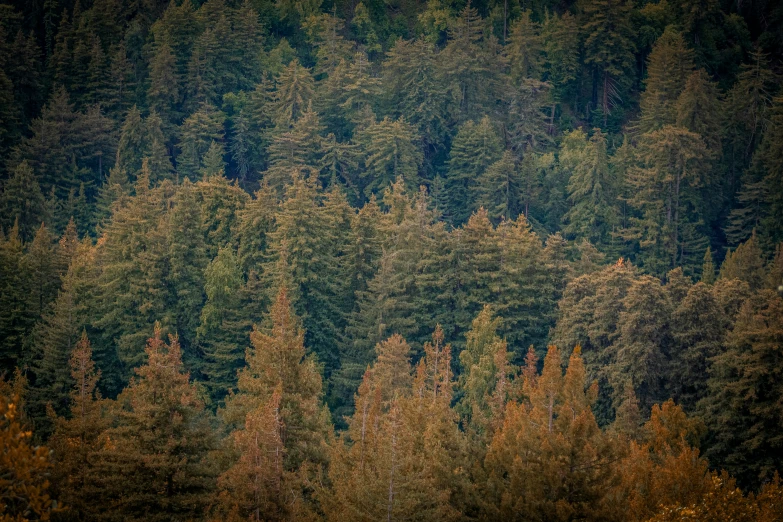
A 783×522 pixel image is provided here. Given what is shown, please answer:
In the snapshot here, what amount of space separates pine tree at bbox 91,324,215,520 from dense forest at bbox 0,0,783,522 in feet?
0.42

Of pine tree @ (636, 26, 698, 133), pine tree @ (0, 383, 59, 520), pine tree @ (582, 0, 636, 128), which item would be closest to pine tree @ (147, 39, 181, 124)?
pine tree @ (582, 0, 636, 128)

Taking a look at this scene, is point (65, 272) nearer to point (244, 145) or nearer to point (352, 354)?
point (352, 354)

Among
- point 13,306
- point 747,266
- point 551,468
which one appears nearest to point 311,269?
point 13,306

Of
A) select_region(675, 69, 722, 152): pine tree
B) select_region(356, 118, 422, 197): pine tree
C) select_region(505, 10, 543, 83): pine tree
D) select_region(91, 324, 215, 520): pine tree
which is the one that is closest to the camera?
select_region(91, 324, 215, 520): pine tree

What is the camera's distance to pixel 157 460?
3819 centimetres

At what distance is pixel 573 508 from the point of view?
121 ft

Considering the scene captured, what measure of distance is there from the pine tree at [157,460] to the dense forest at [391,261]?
13 centimetres

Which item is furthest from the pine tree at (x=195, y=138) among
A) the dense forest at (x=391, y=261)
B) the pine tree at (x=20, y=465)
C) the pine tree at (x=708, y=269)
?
the pine tree at (x=20, y=465)

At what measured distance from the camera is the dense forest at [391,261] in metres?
39.2

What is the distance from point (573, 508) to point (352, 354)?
35374 millimetres

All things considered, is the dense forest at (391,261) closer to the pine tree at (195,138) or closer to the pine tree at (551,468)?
the pine tree at (551,468)

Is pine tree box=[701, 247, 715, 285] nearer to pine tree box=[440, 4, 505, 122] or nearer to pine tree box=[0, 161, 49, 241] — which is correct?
pine tree box=[440, 4, 505, 122]

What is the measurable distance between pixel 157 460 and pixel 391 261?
3468cm

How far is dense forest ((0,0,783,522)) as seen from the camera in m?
39.2
